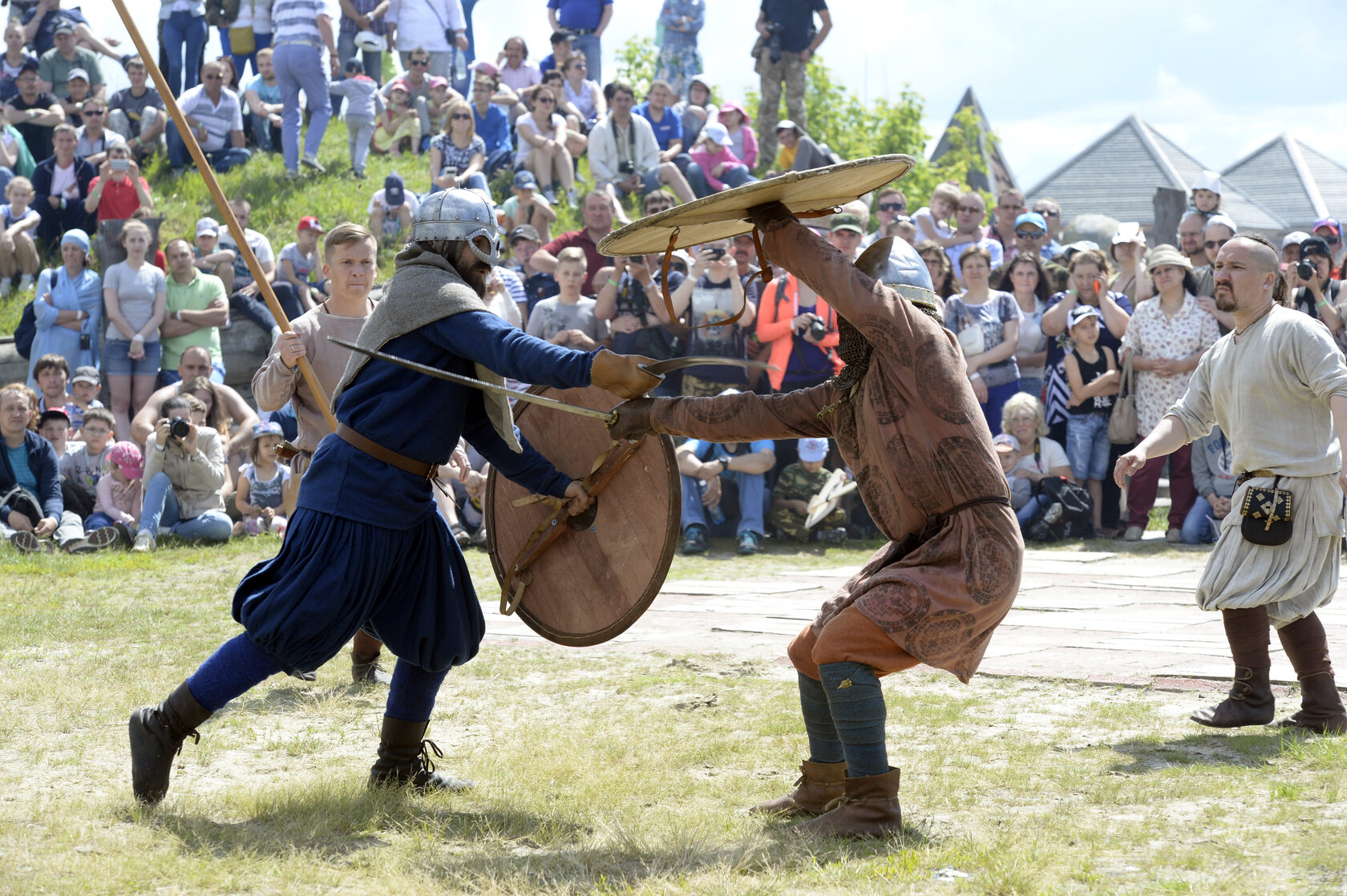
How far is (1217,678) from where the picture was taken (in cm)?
498

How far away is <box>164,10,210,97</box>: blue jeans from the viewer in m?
14.3

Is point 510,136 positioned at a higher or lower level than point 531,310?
higher

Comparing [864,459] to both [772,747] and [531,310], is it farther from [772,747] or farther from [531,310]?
[531,310]

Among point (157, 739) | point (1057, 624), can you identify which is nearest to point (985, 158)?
point (1057, 624)

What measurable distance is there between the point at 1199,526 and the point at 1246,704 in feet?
16.9

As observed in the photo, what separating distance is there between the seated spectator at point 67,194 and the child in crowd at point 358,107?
8.89 feet

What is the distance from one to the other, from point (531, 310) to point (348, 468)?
629cm

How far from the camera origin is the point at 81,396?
32.3 feet

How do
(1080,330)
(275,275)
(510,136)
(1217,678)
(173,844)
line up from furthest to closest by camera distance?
(510,136), (275,275), (1080,330), (1217,678), (173,844)

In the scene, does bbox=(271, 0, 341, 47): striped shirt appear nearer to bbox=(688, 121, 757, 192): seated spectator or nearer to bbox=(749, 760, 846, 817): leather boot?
bbox=(688, 121, 757, 192): seated spectator

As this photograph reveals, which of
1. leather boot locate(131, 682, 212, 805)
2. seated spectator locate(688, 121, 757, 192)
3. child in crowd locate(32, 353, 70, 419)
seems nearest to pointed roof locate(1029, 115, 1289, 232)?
seated spectator locate(688, 121, 757, 192)

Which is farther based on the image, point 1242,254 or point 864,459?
point 1242,254


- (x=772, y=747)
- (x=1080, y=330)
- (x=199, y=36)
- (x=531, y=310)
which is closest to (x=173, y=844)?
(x=772, y=747)

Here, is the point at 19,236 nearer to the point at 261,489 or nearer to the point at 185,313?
the point at 185,313
